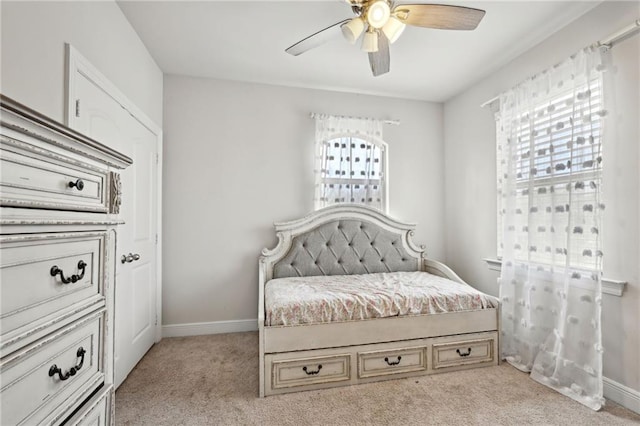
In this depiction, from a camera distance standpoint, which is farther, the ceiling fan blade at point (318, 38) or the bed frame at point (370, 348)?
the bed frame at point (370, 348)

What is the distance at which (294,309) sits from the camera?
1999 mm

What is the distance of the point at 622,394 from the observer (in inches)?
71.5

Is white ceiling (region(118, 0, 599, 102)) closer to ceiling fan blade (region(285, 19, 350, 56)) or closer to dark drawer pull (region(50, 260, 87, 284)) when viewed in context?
ceiling fan blade (region(285, 19, 350, 56))

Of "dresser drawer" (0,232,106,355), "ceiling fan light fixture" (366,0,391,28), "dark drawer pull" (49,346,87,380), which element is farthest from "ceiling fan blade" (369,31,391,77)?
"dark drawer pull" (49,346,87,380)

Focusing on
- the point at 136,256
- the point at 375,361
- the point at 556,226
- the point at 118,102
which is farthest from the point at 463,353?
the point at 118,102

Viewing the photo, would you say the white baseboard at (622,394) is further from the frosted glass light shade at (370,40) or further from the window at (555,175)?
the frosted glass light shade at (370,40)

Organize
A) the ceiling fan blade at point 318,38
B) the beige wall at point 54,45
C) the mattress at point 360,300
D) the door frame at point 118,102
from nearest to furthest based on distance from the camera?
1. the beige wall at point 54,45
2. the door frame at point 118,102
3. the ceiling fan blade at point 318,38
4. the mattress at point 360,300

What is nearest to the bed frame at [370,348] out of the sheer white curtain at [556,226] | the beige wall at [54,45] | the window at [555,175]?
the sheer white curtain at [556,226]

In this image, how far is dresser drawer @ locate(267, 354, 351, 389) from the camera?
1.93 meters

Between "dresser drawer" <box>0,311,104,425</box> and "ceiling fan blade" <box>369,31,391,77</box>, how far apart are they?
194 cm

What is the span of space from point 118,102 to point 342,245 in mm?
2190

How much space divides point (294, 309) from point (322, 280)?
2.48 ft

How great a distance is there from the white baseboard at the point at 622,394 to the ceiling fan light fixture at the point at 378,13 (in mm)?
2586

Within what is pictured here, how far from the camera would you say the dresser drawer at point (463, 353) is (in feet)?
7.19
